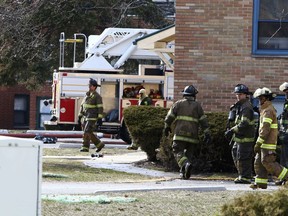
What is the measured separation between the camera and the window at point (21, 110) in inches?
1922

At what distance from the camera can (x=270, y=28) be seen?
1905 cm

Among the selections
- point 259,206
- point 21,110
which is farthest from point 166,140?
point 21,110

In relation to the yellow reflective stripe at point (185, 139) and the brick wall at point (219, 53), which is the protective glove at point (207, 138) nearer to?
the yellow reflective stripe at point (185, 139)

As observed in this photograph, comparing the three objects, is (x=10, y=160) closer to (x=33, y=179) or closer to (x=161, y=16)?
(x=33, y=179)

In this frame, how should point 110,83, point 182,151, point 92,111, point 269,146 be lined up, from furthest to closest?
point 110,83 < point 92,111 < point 182,151 < point 269,146

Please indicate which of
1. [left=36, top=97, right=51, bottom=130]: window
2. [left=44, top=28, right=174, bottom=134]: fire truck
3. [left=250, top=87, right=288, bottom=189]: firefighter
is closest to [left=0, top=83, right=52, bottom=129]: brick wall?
[left=36, top=97, right=51, bottom=130]: window

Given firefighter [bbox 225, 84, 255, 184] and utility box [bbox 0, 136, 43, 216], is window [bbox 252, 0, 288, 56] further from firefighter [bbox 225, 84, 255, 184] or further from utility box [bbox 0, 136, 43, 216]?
utility box [bbox 0, 136, 43, 216]

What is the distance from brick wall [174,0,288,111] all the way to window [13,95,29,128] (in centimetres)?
3050

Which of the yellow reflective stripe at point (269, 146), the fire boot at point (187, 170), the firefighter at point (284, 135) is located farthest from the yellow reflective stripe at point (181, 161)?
the yellow reflective stripe at point (269, 146)

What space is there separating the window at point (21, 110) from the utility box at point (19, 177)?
4232 cm

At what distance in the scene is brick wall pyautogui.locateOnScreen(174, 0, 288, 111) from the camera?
18906 millimetres

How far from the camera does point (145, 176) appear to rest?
1753 cm

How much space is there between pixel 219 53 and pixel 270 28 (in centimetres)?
113

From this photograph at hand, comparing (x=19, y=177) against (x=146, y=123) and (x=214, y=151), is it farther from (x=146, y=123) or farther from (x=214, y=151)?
(x=146, y=123)
